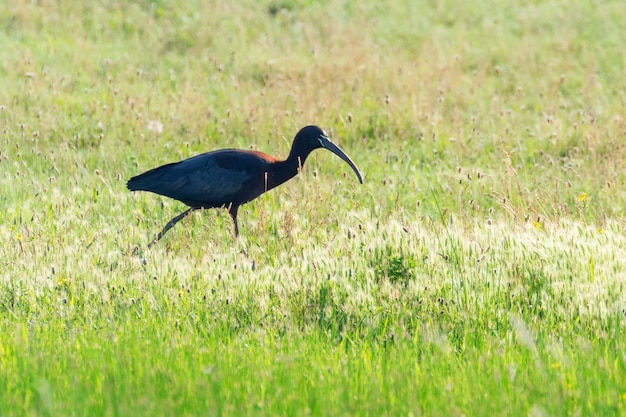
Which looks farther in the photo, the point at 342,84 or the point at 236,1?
the point at 236,1

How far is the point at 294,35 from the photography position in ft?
50.1

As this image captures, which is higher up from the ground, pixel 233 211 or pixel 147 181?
pixel 147 181

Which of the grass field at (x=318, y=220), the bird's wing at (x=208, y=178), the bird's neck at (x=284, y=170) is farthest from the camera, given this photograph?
the bird's neck at (x=284, y=170)

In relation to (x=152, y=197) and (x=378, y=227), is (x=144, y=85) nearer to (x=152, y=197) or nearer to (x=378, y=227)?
(x=152, y=197)

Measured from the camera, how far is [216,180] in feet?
23.9

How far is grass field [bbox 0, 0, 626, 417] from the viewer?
4.39 m

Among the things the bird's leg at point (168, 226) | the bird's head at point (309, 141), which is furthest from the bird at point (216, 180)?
the bird's head at point (309, 141)

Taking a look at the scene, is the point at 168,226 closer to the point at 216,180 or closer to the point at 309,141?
the point at 216,180

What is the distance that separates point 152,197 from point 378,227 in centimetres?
254

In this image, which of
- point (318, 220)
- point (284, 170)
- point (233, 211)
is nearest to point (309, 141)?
point (284, 170)

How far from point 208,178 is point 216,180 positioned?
8cm

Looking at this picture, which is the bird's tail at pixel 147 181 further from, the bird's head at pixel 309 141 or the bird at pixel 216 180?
the bird's head at pixel 309 141

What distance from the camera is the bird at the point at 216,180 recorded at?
7324mm

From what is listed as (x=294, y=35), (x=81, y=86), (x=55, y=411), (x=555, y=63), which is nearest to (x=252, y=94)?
(x=81, y=86)
